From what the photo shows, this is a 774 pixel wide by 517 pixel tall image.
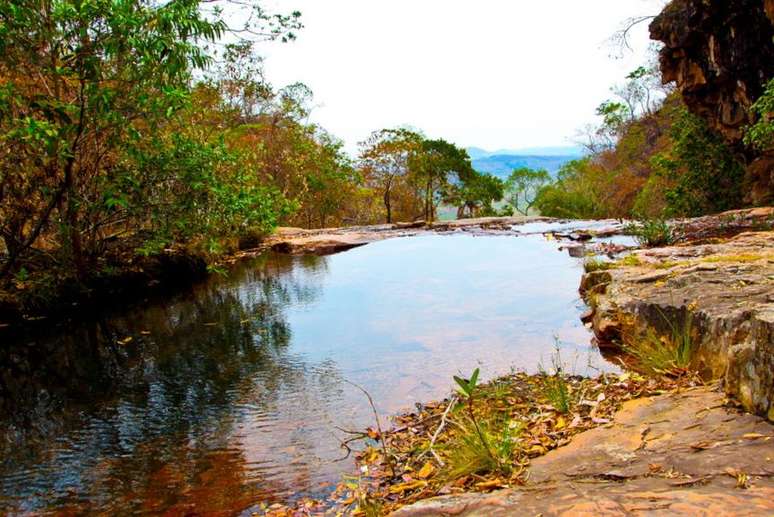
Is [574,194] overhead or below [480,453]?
overhead

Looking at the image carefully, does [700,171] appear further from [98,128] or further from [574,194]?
[574,194]

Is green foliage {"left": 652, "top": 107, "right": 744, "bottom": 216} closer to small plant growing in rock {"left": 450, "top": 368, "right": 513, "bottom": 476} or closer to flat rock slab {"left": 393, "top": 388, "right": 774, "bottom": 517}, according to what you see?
flat rock slab {"left": 393, "top": 388, "right": 774, "bottom": 517}

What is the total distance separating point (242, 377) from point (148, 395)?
109 centimetres

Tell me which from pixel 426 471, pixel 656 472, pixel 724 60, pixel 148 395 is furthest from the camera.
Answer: pixel 724 60

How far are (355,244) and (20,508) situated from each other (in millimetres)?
17248

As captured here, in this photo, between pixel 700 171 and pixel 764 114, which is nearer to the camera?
pixel 764 114

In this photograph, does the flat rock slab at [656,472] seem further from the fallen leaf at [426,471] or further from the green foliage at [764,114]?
the green foliage at [764,114]

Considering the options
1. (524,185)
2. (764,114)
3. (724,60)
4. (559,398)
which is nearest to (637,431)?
(559,398)

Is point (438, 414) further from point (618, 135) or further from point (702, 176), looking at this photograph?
point (618, 135)

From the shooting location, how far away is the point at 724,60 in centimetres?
1658

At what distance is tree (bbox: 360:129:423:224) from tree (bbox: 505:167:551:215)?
22.4 m

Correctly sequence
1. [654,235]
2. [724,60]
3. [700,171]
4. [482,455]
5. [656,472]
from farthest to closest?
[700,171], [724,60], [654,235], [482,455], [656,472]

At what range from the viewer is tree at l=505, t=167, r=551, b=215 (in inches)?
2162

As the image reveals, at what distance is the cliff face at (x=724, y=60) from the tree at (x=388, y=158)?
58.9 ft
